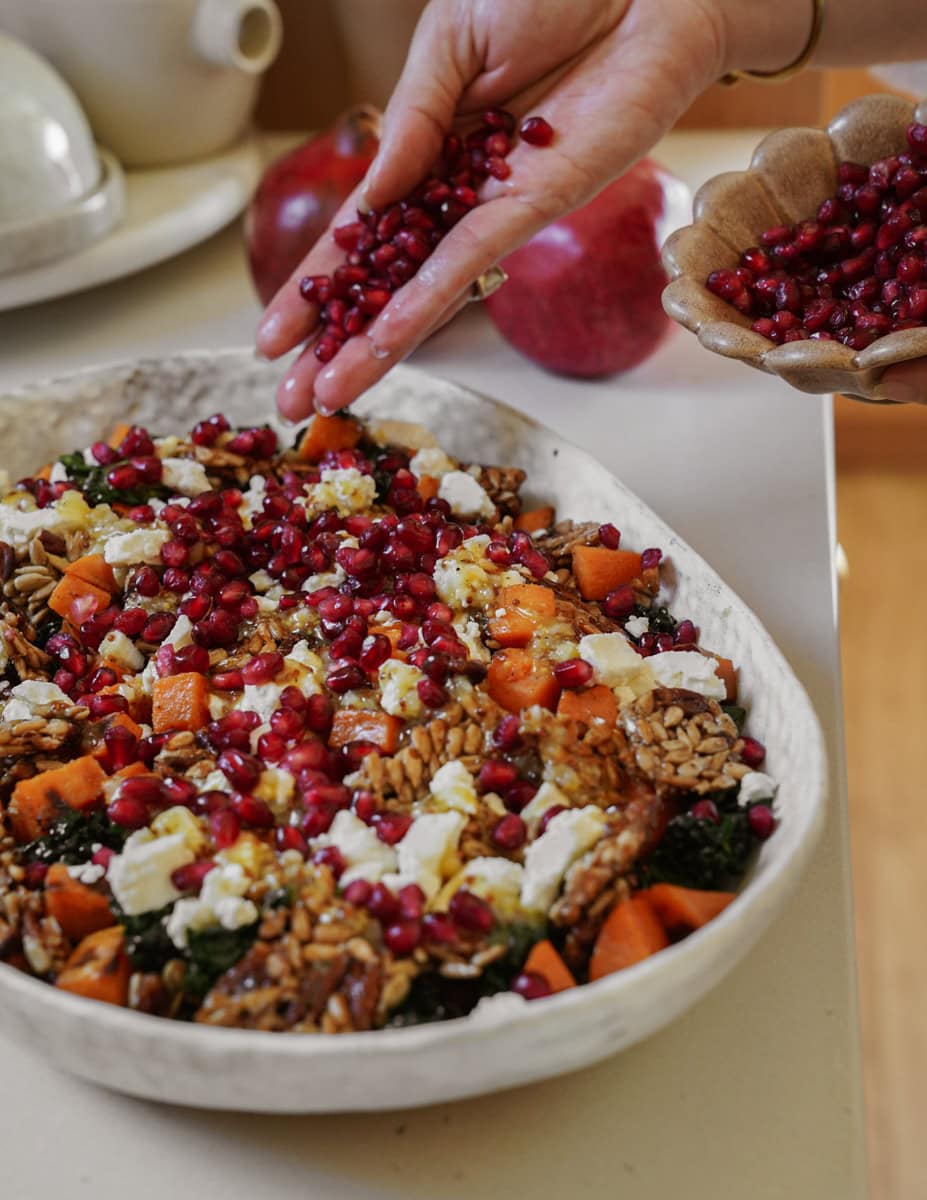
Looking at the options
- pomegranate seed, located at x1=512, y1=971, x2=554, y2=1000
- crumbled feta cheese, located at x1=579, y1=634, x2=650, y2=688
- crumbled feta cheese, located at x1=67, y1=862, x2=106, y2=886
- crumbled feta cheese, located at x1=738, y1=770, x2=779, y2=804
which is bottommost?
crumbled feta cheese, located at x1=738, y1=770, x2=779, y2=804

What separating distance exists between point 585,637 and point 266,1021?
1.59 feet

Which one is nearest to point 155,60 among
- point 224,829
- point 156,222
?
point 156,222

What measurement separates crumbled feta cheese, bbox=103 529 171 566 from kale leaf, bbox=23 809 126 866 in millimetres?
351

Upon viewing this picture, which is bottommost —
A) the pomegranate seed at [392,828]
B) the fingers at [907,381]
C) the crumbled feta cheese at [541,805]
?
the crumbled feta cheese at [541,805]

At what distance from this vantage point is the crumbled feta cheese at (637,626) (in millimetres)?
1285

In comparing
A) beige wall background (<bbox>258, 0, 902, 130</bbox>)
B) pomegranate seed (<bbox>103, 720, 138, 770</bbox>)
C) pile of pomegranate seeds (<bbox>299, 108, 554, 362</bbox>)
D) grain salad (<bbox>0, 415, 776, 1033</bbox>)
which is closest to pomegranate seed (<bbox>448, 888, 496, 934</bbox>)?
grain salad (<bbox>0, 415, 776, 1033</bbox>)

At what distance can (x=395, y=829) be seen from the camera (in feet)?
3.26

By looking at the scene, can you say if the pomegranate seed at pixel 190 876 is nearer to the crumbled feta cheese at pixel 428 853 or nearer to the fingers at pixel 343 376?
the crumbled feta cheese at pixel 428 853

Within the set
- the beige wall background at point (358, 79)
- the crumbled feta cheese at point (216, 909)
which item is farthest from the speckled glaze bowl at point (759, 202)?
the beige wall background at point (358, 79)

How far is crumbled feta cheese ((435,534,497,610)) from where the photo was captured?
1258mm

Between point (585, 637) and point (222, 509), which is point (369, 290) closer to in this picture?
point (222, 509)

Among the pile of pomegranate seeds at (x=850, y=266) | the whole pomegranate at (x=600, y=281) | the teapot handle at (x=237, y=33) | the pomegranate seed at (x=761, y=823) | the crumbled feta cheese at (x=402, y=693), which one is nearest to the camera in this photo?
the pomegranate seed at (x=761, y=823)

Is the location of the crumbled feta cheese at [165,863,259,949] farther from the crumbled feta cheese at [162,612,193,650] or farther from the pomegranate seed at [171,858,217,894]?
the crumbled feta cheese at [162,612,193,650]

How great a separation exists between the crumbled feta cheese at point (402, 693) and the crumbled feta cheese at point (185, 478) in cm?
47
